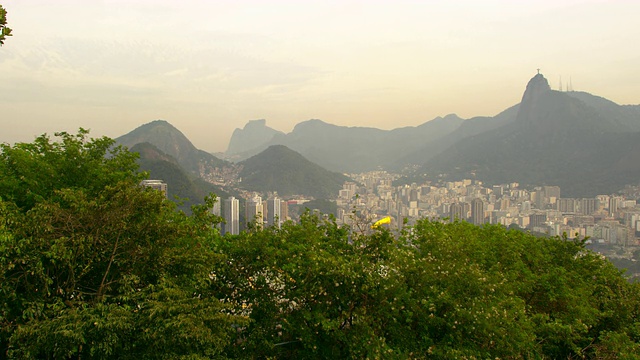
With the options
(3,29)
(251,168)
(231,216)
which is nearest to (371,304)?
(3,29)

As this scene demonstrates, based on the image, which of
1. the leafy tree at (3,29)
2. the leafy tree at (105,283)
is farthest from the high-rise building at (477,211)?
the leafy tree at (3,29)

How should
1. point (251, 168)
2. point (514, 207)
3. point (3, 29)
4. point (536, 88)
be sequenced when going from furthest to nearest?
point (536, 88)
point (251, 168)
point (514, 207)
point (3, 29)

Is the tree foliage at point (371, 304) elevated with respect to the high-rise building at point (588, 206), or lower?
elevated

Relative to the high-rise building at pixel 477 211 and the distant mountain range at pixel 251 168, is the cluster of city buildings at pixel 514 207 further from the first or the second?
the distant mountain range at pixel 251 168

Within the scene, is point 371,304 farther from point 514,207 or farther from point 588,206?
point 514,207

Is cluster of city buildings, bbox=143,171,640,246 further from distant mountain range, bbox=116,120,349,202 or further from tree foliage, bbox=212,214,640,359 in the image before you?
tree foliage, bbox=212,214,640,359

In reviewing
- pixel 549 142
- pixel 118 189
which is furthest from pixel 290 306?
pixel 549 142
